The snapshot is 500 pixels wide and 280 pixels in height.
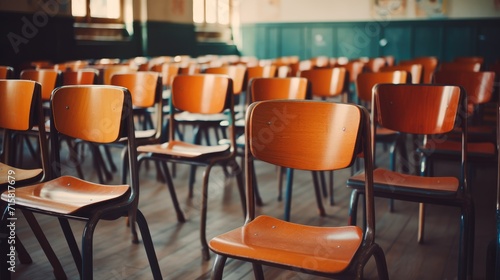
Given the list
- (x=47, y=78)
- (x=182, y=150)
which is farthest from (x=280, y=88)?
(x=47, y=78)

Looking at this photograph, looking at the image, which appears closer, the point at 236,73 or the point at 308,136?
the point at 308,136

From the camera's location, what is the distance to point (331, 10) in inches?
518

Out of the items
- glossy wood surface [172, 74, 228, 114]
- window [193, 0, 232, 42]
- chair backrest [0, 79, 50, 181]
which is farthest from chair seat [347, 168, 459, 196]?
window [193, 0, 232, 42]

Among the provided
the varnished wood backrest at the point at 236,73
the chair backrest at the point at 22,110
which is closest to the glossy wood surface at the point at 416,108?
the chair backrest at the point at 22,110

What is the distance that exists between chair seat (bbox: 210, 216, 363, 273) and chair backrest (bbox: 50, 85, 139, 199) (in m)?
0.55

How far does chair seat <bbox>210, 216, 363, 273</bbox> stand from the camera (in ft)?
5.18

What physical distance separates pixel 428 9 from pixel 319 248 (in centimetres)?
1149

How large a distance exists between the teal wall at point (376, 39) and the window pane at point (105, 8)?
15.4 ft

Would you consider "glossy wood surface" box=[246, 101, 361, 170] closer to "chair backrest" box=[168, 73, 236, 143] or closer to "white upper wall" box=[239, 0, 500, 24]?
"chair backrest" box=[168, 73, 236, 143]

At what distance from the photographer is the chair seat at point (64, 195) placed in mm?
1999

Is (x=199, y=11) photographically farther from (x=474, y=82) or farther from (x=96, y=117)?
(x=96, y=117)

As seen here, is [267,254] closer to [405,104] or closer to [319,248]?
[319,248]

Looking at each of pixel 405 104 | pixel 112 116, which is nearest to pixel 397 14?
pixel 405 104

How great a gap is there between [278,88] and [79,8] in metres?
6.56
